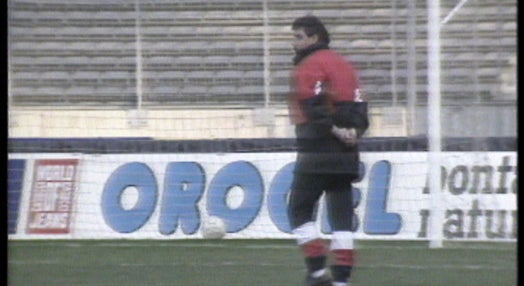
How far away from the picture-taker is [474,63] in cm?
711

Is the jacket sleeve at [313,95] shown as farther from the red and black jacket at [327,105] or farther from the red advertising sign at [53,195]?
the red advertising sign at [53,195]

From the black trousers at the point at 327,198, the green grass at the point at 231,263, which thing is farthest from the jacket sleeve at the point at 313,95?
the green grass at the point at 231,263

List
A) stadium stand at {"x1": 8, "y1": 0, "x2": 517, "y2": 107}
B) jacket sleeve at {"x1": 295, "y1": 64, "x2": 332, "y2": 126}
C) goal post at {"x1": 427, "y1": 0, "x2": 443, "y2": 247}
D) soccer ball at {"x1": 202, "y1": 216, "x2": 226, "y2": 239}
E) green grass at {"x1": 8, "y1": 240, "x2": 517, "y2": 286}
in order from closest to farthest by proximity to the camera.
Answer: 1. jacket sleeve at {"x1": 295, "y1": 64, "x2": 332, "y2": 126}
2. green grass at {"x1": 8, "y1": 240, "x2": 517, "y2": 286}
3. stadium stand at {"x1": 8, "y1": 0, "x2": 517, "y2": 107}
4. goal post at {"x1": 427, "y1": 0, "x2": 443, "y2": 247}
5. soccer ball at {"x1": 202, "y1": 216, "x2": 226, "y2": 239}

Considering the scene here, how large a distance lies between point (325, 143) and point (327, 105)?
20 cm

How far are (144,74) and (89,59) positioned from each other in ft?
1.09

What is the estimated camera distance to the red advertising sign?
779 centimetres

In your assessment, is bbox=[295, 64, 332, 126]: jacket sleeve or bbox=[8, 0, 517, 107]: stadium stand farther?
bbox=[8, 0, 517, 107]: stadium stand

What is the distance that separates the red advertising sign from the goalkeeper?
8.70 ft

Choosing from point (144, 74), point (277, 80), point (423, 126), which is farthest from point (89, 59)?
point (423, 126)

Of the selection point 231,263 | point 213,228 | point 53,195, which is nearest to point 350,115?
point 231,263

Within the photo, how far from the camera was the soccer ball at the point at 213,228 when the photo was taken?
293 inches

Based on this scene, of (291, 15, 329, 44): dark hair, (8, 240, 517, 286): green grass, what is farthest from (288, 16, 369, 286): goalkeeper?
(8, 240, 517, 286): green grass

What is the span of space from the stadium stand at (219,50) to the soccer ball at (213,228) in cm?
79

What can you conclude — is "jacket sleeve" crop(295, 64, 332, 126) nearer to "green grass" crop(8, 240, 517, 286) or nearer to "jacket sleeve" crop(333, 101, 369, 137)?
"jacket sleeve" crop(333, 101, 369, 137)
